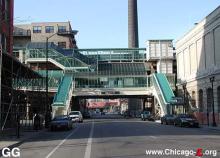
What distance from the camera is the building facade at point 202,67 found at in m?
54.1

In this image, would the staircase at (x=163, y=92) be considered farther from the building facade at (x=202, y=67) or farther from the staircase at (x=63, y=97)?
the staircase at (x=63, y=97)

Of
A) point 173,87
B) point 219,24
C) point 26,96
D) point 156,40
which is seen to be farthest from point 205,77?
point 156,40

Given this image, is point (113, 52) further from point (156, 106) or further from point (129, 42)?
point (156, 106)

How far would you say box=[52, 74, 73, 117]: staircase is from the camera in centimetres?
8062

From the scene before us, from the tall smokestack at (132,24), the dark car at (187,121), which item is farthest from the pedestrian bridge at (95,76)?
the dark car at (187,121)

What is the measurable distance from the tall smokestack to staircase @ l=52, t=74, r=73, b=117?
35.0m

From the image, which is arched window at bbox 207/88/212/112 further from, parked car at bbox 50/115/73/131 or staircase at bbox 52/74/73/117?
staircase at bbox 52/74/73/117

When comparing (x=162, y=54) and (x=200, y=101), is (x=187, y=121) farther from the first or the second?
(x=162, y=54)

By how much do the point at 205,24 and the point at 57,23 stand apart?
86.2 meters

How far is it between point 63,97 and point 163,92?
1818 centimetres

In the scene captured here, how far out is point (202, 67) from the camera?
202ft

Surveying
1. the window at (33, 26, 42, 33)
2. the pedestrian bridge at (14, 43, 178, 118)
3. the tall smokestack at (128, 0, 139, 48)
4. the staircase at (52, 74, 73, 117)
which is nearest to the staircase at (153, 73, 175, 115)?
the pedestrian bridge at (14, 43, 178, 118)

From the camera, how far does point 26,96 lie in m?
44.7

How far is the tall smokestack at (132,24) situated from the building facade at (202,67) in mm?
49726
